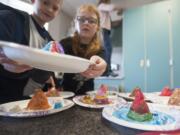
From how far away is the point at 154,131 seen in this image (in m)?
0.34

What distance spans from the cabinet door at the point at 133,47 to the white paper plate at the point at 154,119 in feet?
7.55

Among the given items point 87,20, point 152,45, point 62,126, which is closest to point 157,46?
point 152,45

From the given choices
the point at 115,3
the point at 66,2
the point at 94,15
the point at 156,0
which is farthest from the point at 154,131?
the point at 66,2

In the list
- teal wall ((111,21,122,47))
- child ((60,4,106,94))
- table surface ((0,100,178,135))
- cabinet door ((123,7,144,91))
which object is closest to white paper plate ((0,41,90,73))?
table surface ((0,100,178,135))

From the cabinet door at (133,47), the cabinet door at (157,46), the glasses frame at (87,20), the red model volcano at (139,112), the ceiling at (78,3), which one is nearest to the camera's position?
the red model volcano at (139,112)

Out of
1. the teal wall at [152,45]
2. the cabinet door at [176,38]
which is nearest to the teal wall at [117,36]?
the teal wall at [152,45]

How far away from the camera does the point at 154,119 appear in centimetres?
43

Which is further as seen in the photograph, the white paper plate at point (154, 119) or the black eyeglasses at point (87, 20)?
the black eyeglasses at point (87, 20)

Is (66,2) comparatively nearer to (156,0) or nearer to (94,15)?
(156,0)

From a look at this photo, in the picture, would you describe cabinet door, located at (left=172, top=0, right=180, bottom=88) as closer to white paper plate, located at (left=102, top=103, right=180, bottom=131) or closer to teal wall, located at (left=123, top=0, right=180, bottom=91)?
teal wall, located at (left=123, top=0, right=180, bottom=91)

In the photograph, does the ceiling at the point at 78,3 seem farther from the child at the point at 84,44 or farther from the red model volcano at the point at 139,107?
the red model volcano at the point at 139,107

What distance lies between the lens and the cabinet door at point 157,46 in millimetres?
2556

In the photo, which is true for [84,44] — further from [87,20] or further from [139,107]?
[139,107]

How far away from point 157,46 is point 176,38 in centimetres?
29
